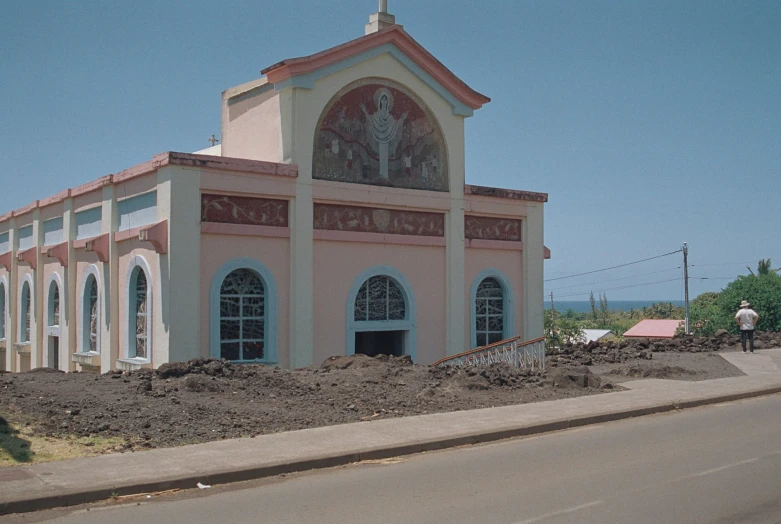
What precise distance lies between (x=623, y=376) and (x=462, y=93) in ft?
29.7

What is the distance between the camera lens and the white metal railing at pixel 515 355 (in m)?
19.3

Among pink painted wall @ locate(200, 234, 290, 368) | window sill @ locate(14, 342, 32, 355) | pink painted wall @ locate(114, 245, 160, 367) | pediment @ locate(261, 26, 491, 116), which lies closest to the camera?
pink painted wall @ locate(114, 245, 160, 367)

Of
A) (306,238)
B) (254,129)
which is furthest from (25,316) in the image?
(306,238)

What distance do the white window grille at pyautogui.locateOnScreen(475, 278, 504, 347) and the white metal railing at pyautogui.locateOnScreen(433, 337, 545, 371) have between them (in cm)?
360

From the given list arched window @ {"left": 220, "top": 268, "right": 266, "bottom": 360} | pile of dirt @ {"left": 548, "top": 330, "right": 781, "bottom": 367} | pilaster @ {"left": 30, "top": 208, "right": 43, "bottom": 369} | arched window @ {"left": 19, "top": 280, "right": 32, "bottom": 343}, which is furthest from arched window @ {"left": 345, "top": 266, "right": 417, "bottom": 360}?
arched window @ {"left": 19, "top": 280, "right": 32, "bottom": 343}

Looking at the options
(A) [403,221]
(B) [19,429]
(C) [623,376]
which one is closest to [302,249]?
(A) [403,221]

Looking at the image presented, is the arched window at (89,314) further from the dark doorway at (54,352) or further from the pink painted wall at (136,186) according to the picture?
the dark doorway at (54,352)

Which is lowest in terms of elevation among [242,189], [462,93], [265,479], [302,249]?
[265,479]

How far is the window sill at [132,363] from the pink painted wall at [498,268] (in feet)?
29.5

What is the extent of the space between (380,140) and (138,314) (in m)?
7.45

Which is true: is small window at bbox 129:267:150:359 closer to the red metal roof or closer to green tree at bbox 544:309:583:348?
green tree at bbox 544:309:583:348

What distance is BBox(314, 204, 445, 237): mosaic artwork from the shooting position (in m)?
21.3

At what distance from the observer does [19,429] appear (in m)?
11.1

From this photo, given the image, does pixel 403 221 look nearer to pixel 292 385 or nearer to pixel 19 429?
pixel 292 385
